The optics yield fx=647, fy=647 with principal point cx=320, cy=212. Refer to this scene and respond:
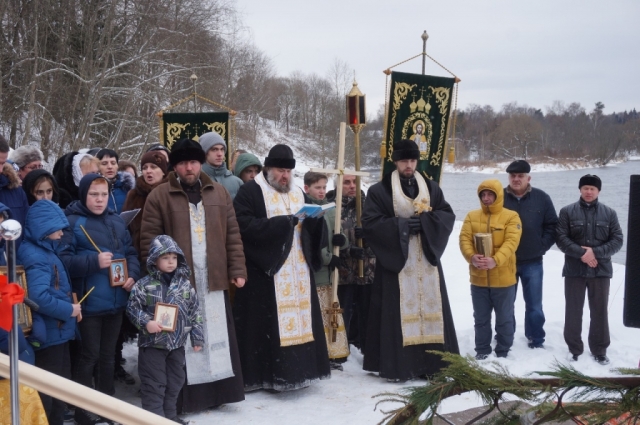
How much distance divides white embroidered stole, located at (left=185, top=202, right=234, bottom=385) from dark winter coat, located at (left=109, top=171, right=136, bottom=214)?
1.12 meters

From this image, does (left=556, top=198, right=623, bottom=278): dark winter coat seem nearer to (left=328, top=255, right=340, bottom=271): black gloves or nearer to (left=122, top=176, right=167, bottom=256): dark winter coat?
(left=328, top=255, right=340, bottom=271): black gloves

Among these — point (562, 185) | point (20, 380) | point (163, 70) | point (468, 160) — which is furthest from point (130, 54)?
point (468, 160)

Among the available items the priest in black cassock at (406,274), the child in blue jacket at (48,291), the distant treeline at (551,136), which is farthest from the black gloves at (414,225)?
the distant treeline at (551,136)

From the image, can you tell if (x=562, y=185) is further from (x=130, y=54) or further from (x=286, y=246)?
(x=286, y=246)

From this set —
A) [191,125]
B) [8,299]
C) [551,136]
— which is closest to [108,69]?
[191,125]

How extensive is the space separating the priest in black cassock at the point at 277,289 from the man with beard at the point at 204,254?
1.16 feet

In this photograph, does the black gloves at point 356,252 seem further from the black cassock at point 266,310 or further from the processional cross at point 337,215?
the black cassock at point 266,310

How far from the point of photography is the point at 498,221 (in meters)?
6.44

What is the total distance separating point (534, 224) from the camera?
6.73 metres

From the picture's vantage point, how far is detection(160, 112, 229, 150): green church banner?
8.34 meters

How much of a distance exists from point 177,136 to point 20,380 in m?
6.65

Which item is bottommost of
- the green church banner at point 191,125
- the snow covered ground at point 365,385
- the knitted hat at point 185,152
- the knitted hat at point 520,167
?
the snow covered ground at point 365,385

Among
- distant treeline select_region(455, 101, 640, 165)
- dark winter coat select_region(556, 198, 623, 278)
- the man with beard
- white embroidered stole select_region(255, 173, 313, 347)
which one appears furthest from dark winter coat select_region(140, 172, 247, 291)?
distant treeline select_region(455, 101, 640, 165)

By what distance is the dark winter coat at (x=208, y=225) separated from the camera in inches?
192
